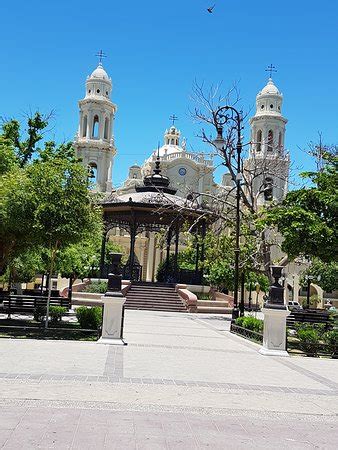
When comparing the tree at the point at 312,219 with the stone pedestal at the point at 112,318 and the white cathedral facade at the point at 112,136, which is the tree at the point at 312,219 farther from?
the white cathedral facade at the point at 112,136

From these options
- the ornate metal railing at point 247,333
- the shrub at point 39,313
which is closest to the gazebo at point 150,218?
the ornate metal railing at point 247,333

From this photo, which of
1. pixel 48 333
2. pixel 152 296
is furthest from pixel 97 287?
pixel 48 333

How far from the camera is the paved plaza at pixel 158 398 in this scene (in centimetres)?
585

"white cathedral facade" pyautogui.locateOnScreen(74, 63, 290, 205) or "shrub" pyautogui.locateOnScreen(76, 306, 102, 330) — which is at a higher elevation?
"white cathedral facade" pyautogui.locateOnScreen(74, 63, 290, 205)

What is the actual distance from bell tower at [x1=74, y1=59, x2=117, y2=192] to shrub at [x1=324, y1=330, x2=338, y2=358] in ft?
200

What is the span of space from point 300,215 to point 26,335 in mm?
8921

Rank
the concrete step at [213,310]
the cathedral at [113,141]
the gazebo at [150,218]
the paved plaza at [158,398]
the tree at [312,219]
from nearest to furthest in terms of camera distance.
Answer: the paved plaza at [158,398], the tree at [312,219], the concrete step at [213,310], the gazebo at [150,218], the cathedral at [113,141]

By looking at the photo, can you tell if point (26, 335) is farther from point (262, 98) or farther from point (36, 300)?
point (262, 98)

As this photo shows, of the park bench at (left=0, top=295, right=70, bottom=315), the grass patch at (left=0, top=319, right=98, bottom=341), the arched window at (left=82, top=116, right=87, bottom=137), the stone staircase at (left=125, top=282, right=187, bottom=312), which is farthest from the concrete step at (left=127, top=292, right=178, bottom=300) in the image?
the arched window at (left=82, top=116, right=87, bottom=137)

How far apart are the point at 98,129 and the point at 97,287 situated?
48227 mm

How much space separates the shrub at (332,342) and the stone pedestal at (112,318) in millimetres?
5442

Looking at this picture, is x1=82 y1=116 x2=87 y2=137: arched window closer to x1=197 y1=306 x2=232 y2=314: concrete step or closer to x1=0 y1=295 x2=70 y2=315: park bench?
x1=197 y1=306 x2=232 y2=314: concrete step

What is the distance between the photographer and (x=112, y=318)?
13617 mm

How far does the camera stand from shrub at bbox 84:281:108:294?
30852 mm
